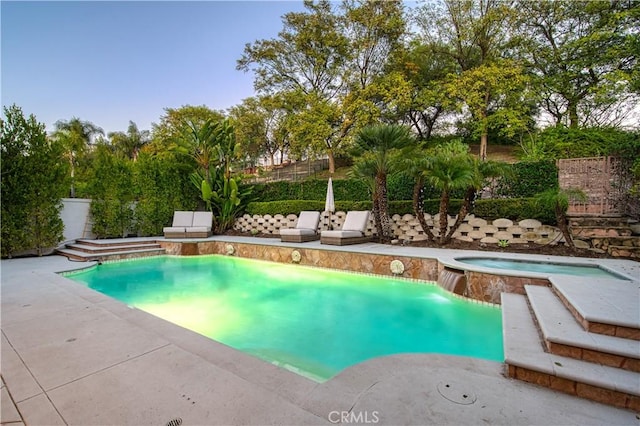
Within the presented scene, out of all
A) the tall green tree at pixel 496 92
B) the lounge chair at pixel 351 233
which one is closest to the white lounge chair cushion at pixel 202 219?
the lounge chair at pixel 351 233

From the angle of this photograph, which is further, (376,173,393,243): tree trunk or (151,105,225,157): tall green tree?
(151,105,225,157): tall green tree

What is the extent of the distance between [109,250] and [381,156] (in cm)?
939

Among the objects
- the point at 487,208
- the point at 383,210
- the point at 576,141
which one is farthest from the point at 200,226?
the point at 576,141

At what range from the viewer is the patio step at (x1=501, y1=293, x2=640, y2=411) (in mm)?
2145

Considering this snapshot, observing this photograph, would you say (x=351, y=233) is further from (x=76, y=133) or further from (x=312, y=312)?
(x=76, y=133)

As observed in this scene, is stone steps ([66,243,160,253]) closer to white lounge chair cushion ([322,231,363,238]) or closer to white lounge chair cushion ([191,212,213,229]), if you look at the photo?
white lounge chair cushion ([191,212,213,229])

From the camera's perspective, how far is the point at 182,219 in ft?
40.2

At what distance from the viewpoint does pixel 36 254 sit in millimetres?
9242

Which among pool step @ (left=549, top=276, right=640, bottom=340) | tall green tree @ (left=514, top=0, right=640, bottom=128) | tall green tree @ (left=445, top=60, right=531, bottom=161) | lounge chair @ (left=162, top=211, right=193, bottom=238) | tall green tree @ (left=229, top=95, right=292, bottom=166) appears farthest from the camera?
tall green tree @ (left=229, top=95, right=292, bottom=166)

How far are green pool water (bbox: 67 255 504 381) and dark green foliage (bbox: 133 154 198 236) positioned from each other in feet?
15.5

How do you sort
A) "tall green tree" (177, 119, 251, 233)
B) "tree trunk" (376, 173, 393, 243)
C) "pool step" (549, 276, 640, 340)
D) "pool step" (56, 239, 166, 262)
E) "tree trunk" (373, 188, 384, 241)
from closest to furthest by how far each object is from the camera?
"pool step" (549, 276, 640, 340) < "pool step" (56, 239, 166, 262) < "tree trunk" (376, 173, 393, 243) < "tree trunk" (373, 188, 384, 241) < "tall green tree" (177, 119, 251, 233)

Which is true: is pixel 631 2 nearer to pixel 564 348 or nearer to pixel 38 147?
pixel 564 348

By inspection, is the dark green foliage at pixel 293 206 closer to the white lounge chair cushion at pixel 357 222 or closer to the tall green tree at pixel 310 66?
the white lounge chair cushion at pixel 357 222

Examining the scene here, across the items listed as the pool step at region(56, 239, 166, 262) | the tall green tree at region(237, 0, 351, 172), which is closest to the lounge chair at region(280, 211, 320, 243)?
the pool step at region(56, 239, 166, 262)
